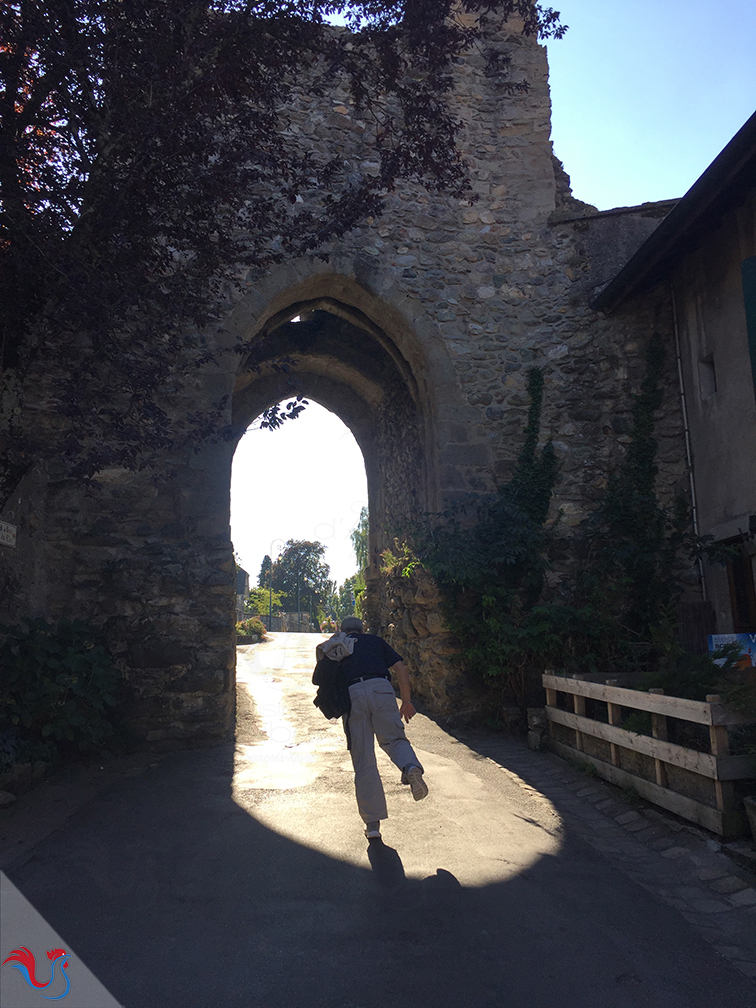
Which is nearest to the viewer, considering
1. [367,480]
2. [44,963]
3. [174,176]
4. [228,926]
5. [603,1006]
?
[603,1006]

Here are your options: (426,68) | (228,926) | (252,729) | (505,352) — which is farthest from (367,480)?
(228,926)

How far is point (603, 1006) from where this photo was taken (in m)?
2.43

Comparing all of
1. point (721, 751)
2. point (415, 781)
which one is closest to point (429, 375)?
point (415, 781)

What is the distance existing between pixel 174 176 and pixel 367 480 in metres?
8.46

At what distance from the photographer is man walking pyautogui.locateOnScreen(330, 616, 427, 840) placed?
4.16m

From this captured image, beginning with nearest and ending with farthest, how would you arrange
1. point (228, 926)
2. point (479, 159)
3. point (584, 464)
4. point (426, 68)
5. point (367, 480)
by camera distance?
point (228, 926)
point (426, 68)
point (584, 464)
point (479, 159)
point (367, 480)

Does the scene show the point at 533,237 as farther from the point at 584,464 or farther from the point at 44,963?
the point at 44,963

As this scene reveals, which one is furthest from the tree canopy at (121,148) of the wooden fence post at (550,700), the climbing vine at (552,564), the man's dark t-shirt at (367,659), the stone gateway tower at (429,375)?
the wooden fence post at (550,700)

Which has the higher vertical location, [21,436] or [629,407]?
[629,407]

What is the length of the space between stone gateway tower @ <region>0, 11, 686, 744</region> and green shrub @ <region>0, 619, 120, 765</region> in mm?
717

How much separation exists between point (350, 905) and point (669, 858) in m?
1.77

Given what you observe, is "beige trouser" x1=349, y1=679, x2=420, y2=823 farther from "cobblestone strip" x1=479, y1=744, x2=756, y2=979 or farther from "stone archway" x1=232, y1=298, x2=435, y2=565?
"stone archway" x1=232, y1=298, x2=435, y2=565

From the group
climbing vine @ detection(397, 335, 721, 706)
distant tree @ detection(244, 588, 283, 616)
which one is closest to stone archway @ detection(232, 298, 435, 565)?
climbing vine @ detection(397, 335, 721, 706)

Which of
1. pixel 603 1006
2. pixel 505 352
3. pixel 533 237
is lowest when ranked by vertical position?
pixel 603 1006
